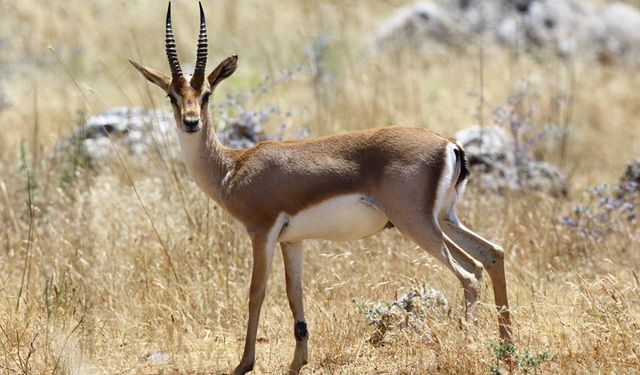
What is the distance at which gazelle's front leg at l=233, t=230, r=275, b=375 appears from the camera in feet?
20.4

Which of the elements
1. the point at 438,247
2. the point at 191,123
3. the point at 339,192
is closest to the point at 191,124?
the point at 191,123

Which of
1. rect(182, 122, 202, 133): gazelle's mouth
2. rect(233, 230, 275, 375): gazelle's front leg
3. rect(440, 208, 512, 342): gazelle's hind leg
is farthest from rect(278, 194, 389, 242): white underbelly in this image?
rect(182, 122, 202, 133): gazelle's mouth

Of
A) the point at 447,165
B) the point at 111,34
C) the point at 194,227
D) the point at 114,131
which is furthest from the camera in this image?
the point at 111,34

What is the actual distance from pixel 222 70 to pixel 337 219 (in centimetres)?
131

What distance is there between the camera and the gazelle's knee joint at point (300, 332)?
645 centimetres

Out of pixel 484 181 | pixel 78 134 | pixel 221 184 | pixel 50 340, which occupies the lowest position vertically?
pixel 484 181

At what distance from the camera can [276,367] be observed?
6.56 metres

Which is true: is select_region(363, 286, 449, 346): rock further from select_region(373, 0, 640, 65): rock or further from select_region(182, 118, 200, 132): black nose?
select_region(373, 0, 640, 65): rock

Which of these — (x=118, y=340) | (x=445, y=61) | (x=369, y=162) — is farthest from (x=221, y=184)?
(x=445, y=61)

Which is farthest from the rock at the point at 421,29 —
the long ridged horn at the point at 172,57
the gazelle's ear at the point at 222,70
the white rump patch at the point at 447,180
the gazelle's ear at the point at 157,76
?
the white rump patch at the point at 447,180

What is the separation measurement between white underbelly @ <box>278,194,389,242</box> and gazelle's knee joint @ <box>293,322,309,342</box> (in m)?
0.61

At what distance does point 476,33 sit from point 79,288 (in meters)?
14.1

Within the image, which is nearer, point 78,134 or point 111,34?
point 78,134

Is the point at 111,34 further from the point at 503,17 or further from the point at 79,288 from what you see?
the point at 79,288
